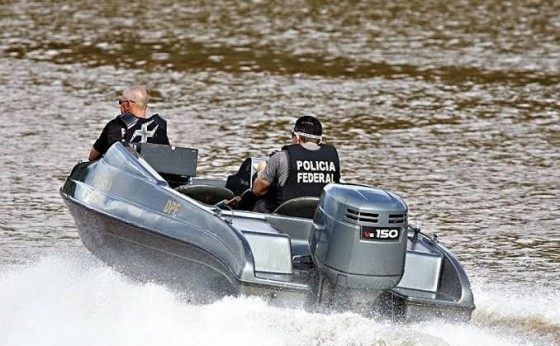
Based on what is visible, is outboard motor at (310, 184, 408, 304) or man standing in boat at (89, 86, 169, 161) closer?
outboard motor at (310, 184, 408, 304)

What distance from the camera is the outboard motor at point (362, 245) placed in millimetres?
7789

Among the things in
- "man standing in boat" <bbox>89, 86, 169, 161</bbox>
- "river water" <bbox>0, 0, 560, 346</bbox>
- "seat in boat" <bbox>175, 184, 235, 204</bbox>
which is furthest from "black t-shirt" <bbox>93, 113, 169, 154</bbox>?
"river water" <bbox>0, 0, 560, 346</bbox>

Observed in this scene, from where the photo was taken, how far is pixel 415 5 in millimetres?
30469

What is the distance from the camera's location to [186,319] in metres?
8.26

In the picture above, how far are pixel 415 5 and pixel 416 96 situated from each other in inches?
447

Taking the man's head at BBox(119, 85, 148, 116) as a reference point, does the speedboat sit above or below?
below

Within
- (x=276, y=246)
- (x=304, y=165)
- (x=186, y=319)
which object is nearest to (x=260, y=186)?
(x=304, y=165)

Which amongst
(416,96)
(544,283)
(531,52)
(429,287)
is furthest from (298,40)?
(429,287)

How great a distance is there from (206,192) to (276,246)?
1307mm

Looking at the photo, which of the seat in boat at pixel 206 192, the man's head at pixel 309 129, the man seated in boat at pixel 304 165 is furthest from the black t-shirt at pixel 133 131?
the man's head at pixel 309 129

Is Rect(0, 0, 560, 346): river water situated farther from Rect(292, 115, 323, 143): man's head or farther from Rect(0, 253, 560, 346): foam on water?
Rect(292, 115, 323, 143): man's head

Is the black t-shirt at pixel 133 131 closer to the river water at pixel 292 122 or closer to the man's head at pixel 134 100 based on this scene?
the man's head at pixel 134 100

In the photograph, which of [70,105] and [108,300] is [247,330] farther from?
[70,105]

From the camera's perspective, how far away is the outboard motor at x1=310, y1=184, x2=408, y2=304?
7.79 meters
